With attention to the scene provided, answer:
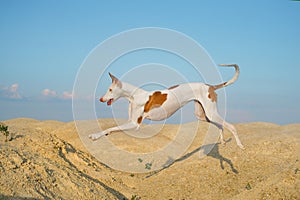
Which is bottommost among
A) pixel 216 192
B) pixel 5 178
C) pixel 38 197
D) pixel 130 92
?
pixel 216 192

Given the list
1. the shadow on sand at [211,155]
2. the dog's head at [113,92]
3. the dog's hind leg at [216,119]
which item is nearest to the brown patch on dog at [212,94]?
the dog's hind leg at [216,119]

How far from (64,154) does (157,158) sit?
4543 millimetres

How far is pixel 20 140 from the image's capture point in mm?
12148

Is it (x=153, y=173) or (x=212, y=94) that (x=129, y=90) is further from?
(x=153, y=173)

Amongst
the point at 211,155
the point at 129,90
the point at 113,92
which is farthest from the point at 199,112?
the point at 211,155

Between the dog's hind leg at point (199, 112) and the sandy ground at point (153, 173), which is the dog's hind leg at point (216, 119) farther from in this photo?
the sandy ground at point (153, 173)

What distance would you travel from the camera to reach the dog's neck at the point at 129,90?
7600mm

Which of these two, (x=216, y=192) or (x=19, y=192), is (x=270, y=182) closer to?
(x=216, y=192)

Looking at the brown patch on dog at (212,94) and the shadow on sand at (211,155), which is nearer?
the brown patch on dog at (212,94)

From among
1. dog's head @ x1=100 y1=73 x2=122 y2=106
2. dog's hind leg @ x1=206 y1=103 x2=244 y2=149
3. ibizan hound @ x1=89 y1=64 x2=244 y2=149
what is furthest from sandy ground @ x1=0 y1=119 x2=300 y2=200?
dog's head @ x1=100 y1=73 x2=122 y2=106

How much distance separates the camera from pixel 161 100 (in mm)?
8242

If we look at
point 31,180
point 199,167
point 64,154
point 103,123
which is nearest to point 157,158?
point 199,167

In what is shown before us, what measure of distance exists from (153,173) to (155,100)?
20.3 ft

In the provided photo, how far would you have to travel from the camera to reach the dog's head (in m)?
7.32
